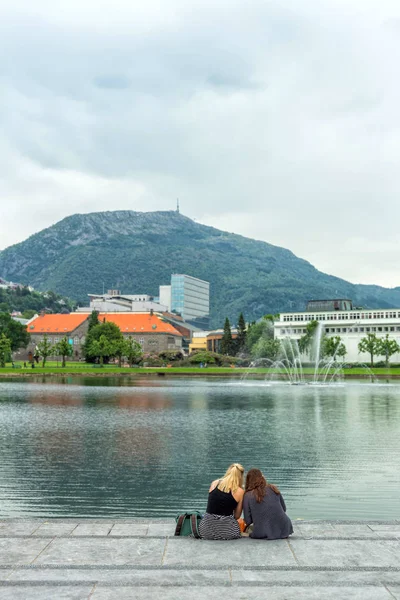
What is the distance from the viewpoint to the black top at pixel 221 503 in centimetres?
1311

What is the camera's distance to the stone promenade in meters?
10.0

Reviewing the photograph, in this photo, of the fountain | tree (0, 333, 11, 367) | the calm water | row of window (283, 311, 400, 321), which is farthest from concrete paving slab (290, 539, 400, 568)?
row of window (283, 311, 400, 321)

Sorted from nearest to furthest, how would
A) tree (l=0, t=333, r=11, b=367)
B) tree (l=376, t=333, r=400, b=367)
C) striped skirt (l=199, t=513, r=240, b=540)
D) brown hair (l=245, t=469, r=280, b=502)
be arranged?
striped skirt (l=199, t=513, r=240, b=540) → brown hair (l=245, t=469, r=280, b=502) → tree (l=0, t=333, r=11, b=367) → tree (l=376, t=333, r=400, b=367)

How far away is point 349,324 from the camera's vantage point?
16862cm

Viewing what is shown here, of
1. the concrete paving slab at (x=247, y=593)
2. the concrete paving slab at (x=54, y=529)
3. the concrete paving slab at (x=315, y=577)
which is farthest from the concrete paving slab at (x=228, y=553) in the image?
the concrete paving slab at (x=54, y=529)

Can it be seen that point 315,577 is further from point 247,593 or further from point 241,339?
point 241,339

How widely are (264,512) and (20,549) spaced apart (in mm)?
4514

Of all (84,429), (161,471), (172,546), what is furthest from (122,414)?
(172,546)

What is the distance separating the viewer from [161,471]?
2500cm

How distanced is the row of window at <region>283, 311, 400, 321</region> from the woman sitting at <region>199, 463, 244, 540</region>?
15677cm

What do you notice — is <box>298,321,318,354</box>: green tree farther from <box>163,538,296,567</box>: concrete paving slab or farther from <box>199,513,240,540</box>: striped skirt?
<box>163,538,296,567</box>: concrete paving slab

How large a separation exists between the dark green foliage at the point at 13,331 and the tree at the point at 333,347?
237 ft

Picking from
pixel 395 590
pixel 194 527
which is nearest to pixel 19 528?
pixel 194 527

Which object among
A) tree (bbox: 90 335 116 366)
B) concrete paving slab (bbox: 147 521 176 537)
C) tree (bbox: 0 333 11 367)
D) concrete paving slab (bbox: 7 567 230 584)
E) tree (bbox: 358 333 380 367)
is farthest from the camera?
tree (bbox: 90 335 116 366)
